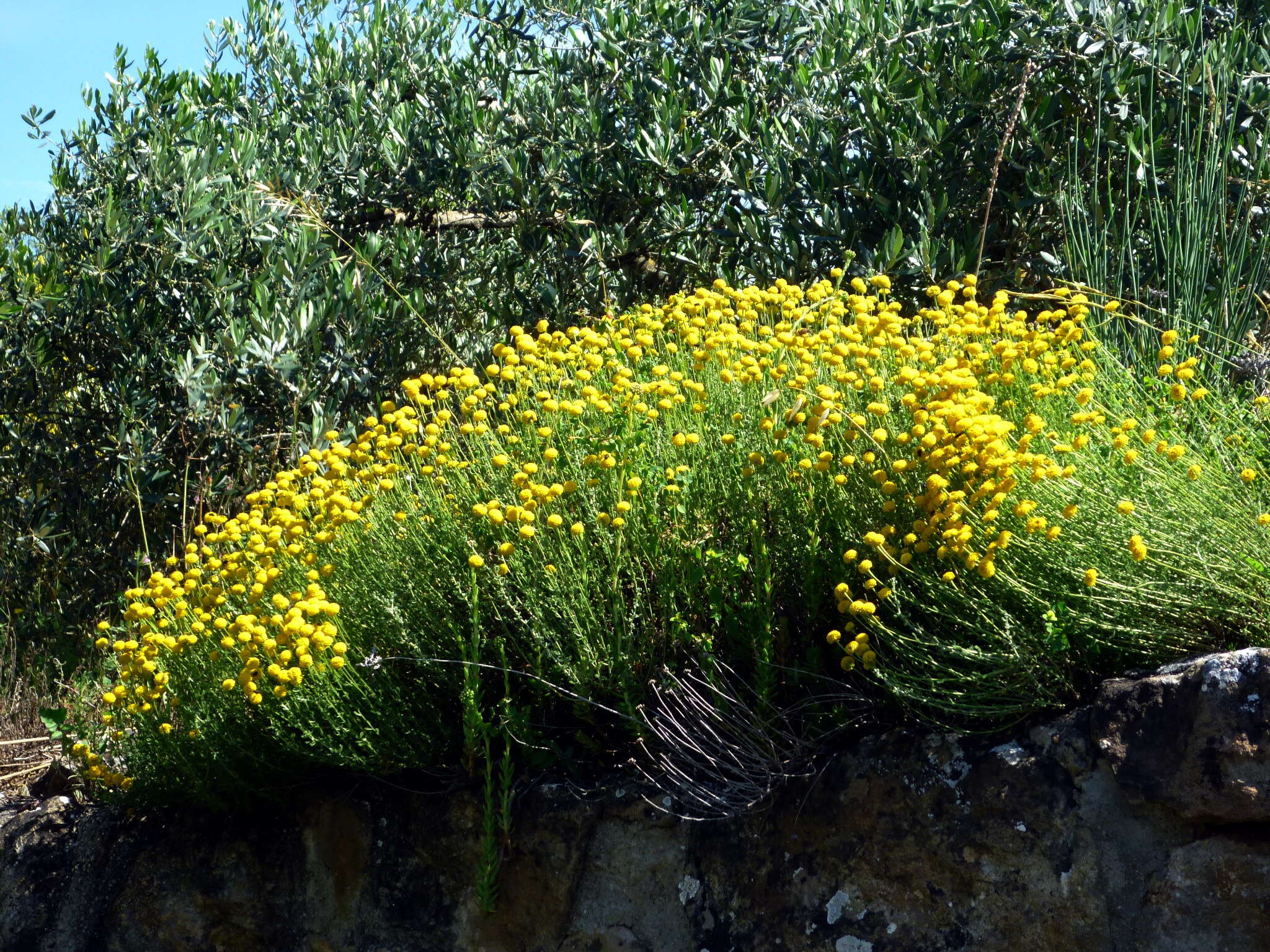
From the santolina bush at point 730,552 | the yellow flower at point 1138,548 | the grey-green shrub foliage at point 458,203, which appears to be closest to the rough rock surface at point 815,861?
the santolina bush at point 730,552

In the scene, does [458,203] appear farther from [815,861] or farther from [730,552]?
[815,861]

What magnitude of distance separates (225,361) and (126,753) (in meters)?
1.89

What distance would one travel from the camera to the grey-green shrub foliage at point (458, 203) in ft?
16.6

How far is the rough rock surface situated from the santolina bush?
18cm

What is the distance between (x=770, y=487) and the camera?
328cm

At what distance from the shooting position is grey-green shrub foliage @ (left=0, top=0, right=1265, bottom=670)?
5062mm

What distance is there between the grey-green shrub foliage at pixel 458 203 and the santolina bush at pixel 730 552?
1378 millimetres

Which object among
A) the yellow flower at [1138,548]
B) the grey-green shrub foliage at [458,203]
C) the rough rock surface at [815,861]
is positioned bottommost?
the rough rock surface at [815,861]

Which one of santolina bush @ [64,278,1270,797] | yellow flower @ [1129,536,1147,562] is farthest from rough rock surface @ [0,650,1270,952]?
yellow flower @ [1129,536,1147,562]

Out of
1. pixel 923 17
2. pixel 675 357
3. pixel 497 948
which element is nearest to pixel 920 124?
pixel 923 17

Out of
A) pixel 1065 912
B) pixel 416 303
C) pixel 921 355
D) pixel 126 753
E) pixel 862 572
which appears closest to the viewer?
pixel 1065 912

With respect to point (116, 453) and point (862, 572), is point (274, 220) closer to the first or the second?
point (116, 453)

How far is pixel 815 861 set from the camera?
115 inches

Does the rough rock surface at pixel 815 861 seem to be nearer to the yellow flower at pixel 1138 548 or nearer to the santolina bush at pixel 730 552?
the santolina bush at pixel 730 552
